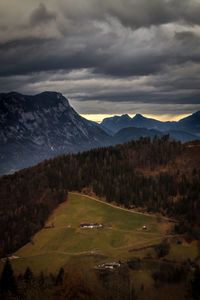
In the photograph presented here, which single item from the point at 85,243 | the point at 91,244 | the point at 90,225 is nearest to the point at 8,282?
the point at 85,243

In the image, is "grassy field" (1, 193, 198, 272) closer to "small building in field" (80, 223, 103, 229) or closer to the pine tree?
"small building in field" (80, 223, 103, 229)

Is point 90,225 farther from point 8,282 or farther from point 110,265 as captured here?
point 8,282

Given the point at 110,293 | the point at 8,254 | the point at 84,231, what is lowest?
the point at 8,254

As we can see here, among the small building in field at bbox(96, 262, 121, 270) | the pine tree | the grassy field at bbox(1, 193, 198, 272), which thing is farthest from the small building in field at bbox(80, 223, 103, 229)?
the pine tree

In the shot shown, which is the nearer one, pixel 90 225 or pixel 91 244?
pixel 91 244

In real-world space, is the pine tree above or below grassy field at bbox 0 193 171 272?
above

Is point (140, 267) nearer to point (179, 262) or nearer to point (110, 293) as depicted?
point (179, 262)

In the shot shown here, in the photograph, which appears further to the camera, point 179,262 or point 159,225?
point 159,225

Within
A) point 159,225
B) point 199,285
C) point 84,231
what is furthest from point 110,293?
point 159,225
